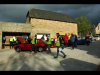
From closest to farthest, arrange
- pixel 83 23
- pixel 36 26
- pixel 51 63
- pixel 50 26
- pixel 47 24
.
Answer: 1. pixel 51 63
2. pixel 36 26
3. pixel 47 24
4. pixel 50 26
5. pixel 83 23

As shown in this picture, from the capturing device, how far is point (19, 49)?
9055 mm

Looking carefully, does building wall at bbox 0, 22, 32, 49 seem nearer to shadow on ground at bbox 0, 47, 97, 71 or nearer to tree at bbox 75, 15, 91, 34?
shadow on ground at bbox 0, 47, 97, 71

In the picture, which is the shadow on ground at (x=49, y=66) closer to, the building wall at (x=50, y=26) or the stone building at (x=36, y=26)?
the stone building at (x=36, y=26)

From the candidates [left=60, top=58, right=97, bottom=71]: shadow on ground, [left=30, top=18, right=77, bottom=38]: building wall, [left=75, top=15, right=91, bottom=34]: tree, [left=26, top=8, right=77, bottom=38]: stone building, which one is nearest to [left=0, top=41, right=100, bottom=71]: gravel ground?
[left=60, top=58, right=97, bottom=71]: shadow on ground

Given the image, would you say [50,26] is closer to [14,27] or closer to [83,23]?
[14,27]

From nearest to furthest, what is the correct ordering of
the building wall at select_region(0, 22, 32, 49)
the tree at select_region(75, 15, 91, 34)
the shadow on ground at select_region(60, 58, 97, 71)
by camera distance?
the shadow on ground at select_region(60, 58, 97, 71), the building wall at select_region(0, 22, 32, 49), the tree at select_region(75, 15, 91, 34)

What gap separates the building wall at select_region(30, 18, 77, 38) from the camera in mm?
15769

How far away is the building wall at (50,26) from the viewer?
15.8 meters

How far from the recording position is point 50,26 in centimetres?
1734

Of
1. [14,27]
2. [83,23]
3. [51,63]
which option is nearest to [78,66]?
[51,63]

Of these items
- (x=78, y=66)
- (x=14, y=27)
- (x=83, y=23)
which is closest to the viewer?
(x=78, y=66)

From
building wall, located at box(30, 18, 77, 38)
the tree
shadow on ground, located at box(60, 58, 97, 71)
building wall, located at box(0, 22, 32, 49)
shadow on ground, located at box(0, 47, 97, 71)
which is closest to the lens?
shadow on ground, located at box(60, 58, 97, 71)
